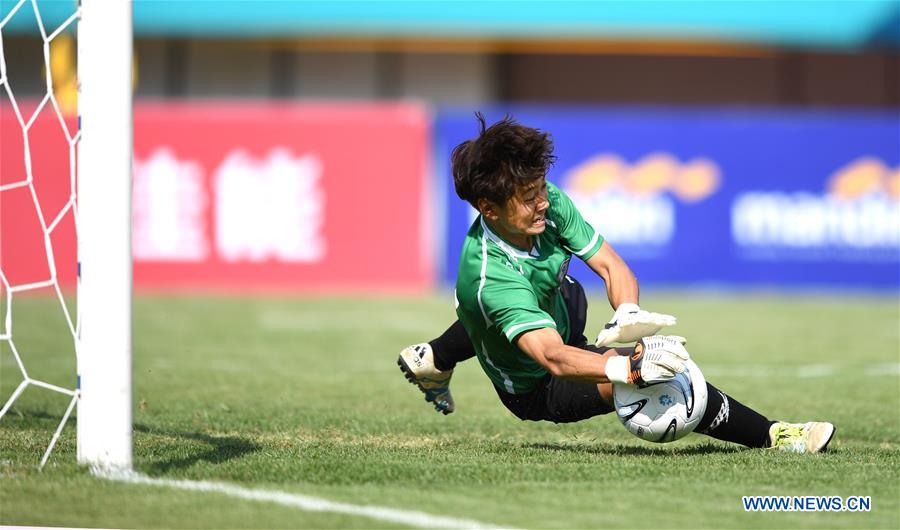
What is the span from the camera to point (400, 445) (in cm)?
640

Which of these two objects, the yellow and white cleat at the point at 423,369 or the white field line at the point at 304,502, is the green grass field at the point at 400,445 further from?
the yellow and white cleat at the point at 423,369

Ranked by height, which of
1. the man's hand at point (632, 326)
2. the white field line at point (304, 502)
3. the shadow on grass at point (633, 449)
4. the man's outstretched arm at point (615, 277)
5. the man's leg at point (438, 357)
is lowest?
the shadow on grass at point (633, 449)

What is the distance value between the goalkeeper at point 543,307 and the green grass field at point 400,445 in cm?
23

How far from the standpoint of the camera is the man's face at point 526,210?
5570mm

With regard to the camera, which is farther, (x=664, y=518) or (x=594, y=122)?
(x=594, y=122)

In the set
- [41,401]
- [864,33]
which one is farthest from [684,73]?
[41,401]

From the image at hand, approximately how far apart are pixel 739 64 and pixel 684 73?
4.05 feet

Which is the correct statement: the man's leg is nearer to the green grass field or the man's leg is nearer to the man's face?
the green grass field

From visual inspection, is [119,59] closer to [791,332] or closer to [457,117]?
[791,332]

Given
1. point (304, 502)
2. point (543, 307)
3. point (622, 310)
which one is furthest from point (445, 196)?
point (304, 502)

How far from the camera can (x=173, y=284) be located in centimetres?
1828

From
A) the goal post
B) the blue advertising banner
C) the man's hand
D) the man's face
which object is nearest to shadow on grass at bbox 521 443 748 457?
the man's hand

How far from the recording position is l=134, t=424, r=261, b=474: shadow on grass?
5549mm

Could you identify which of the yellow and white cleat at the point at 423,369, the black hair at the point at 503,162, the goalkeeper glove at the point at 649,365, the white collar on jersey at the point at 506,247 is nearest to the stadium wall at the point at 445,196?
the yellow and white cleat at the point at 423,369
